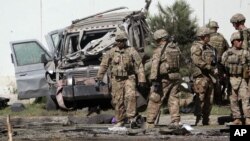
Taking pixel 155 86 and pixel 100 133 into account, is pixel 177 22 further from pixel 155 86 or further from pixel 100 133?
pixel 100 133

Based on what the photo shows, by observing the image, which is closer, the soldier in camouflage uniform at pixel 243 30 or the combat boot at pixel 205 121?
the soldier in camouflage uniform at pixel 243 30

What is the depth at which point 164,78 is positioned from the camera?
1105cm

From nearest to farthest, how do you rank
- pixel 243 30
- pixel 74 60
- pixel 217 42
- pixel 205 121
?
1. pixel 243 30
2. pixel 205 121
3. pixel 217 42
4. pixel 74 60

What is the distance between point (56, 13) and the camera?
21703mm

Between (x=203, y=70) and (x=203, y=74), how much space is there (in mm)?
78

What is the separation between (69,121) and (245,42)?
3766 millimetres

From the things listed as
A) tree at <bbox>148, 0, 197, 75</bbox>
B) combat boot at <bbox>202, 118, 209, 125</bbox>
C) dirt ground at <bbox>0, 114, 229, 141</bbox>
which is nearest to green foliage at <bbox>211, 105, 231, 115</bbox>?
dirt ground at <bbox>0, 114, 229, 141</bbox>

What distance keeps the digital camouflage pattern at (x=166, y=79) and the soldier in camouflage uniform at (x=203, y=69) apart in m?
0.44

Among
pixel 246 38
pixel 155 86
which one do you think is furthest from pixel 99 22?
pixel 246 38

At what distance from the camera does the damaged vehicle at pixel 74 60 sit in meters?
14.9

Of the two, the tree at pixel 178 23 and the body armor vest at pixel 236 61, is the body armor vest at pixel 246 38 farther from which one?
the tree at pixel 178 23

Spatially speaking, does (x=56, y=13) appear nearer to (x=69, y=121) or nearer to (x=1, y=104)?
(x=1, y=104)

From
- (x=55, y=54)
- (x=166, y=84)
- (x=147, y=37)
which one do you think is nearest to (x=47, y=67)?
(x=55, y=54)

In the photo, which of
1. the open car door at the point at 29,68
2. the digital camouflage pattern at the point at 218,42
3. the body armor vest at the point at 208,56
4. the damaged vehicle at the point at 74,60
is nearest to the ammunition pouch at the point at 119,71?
the body armor vest at the point at 208,56
